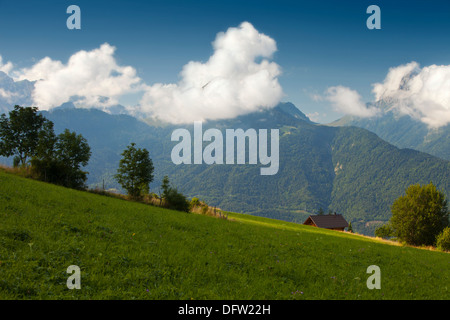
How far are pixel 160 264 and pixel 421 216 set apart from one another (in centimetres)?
5396

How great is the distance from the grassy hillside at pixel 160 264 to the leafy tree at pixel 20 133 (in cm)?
2799

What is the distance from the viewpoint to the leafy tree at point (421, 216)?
4694cm

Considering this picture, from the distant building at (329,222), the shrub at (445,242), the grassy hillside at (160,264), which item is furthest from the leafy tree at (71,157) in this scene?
the distant building at (329,222)

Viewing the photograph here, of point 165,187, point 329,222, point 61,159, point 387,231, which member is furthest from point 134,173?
point 329,222

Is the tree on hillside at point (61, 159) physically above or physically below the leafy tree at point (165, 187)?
above

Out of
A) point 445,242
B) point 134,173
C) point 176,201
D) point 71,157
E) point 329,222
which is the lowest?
point 445,242

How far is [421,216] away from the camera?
46.9 metres

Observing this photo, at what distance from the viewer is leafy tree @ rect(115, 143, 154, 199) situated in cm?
3253

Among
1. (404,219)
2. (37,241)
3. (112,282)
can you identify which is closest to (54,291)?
(112,282)

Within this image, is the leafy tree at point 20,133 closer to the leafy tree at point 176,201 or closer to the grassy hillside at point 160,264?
the leafy tree at point 176,201

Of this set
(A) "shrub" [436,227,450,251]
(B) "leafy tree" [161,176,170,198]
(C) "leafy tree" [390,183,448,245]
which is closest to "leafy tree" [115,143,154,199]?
(B) "leafy tree" [161,176,170,198]

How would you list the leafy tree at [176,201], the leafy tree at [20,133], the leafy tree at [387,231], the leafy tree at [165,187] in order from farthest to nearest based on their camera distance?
the leafy tree at [387,231] < the leafy tree at [20,133] < the leafy tree at [165,187] < the leafy tree at [176,201]

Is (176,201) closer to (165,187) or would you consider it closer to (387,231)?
(165,187)
